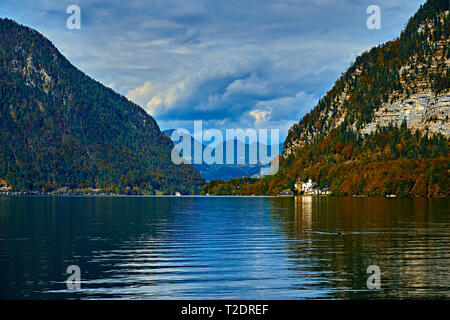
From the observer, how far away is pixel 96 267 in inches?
2002

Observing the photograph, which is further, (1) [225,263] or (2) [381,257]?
(2) [381,257]

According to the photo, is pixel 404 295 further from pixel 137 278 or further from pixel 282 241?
pixel 282 241

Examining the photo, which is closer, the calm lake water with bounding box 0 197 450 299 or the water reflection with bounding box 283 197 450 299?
the calm lake water with bounding box 0 197 450 299

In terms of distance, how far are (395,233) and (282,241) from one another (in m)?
20.1

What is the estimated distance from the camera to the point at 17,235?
79438 mm

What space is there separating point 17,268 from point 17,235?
3215cm

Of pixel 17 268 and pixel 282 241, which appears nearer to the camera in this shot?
pixel 17 268

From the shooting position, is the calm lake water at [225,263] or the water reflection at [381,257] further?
the water reflection at [381,257]

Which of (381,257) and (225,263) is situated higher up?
(381,257)
